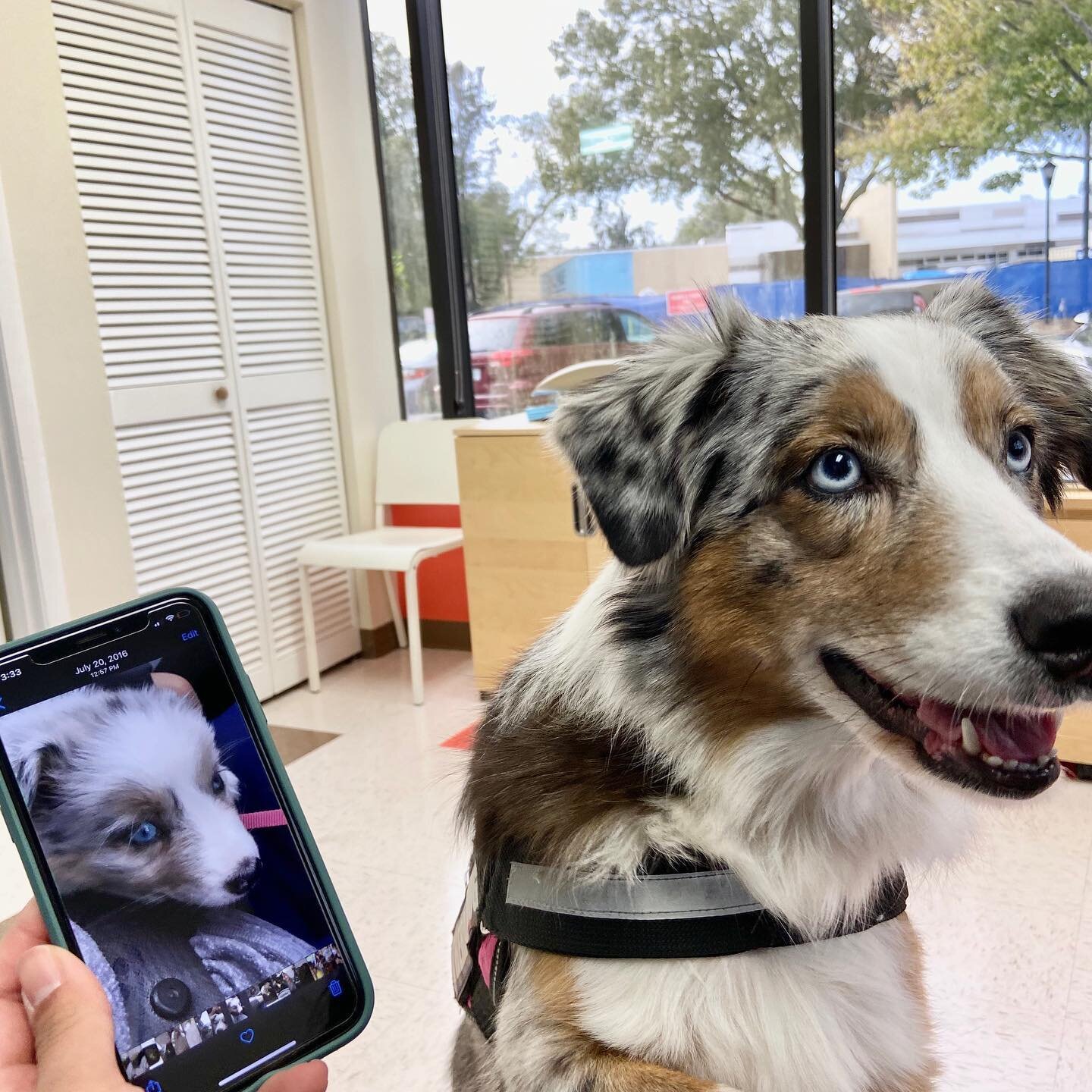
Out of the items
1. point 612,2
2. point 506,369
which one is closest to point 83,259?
point 506,369

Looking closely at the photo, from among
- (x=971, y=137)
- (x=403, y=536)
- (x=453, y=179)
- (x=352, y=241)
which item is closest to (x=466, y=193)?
(x=453, y=179)

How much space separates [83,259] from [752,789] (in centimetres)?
278

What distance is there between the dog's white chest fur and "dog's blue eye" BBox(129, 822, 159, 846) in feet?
1.36

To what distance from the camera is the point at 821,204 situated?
345 cm

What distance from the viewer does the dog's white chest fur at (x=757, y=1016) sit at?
89 centimetres

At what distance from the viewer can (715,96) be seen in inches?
139

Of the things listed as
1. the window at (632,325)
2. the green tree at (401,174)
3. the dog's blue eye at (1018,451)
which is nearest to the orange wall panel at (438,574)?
the green tree at (401,174)

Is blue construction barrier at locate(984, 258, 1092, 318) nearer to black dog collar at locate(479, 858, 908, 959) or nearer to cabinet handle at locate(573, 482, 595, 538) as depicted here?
cabinet handle at locate(573, 482, 595, 538)

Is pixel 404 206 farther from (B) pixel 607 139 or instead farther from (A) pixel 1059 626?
(A) pixel 1059 626

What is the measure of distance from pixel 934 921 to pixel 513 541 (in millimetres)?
1794

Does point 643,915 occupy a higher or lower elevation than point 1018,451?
lower

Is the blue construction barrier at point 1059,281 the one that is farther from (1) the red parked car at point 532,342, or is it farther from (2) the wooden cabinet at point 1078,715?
(1) the red parked car at point 532,342

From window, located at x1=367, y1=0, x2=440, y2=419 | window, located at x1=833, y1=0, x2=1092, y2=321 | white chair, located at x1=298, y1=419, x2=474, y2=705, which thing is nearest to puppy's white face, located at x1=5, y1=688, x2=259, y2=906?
white chair, located at x1=298, y1=419, x2=474, y2=705

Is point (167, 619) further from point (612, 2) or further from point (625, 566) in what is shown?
point (612, 2)
